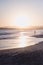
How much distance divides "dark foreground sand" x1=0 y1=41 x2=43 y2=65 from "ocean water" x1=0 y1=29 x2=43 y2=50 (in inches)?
2.0

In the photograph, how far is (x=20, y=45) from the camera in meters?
1.23

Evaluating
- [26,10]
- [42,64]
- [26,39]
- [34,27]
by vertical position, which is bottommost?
[42,64]

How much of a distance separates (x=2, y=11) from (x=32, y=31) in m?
0.35

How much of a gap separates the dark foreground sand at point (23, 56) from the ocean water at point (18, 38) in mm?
52

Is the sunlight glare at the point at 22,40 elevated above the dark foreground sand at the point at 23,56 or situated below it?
above

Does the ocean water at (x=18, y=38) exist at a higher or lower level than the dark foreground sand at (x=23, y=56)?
higher

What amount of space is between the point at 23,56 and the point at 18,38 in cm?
18

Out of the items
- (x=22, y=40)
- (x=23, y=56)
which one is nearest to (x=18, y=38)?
(x=22, y=40)

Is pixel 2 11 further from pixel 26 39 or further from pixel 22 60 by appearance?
pixel 22 60

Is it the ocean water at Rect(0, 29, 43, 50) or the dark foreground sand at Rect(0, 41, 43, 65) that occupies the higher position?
the ocean water at Rect(0, 29, 43, 50)

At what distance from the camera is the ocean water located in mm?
1232

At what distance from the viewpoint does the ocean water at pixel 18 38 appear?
48.5 inches

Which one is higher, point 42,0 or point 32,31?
point 42,0

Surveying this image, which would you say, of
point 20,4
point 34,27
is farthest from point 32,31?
point 20,4
